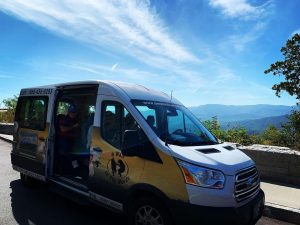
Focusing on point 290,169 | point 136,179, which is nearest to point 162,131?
point 136,179

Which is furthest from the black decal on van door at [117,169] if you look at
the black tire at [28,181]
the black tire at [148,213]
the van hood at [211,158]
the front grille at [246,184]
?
the black tire at [28,181]

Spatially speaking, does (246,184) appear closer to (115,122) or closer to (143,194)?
(143,194)

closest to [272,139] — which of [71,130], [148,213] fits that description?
[71,130]

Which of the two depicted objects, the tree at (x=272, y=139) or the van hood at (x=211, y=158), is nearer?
the van hood at (x=211, y=158)

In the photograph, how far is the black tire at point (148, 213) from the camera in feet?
14.7

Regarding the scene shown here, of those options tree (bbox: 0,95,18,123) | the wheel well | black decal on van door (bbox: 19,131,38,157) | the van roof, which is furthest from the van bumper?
tree (bbox: 0,95,18,123)

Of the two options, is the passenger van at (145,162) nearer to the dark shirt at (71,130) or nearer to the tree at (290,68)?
the dark shirt at (71,130)

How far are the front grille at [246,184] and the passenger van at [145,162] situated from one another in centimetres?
1

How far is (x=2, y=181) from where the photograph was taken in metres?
8.35

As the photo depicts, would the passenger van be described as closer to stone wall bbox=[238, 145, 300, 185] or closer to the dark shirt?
the dark shirt

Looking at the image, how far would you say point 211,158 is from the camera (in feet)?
14.6

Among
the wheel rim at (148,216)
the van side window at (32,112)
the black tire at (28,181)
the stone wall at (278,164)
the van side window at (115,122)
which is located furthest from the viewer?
the stone wall at (278,164)

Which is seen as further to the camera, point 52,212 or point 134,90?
point 52,212

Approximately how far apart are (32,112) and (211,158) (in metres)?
4.56
